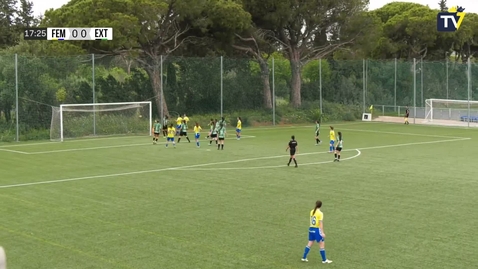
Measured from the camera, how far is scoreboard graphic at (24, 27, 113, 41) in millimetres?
49188

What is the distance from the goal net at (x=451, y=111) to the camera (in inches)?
2167

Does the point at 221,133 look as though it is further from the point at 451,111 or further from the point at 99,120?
the point at 451,111

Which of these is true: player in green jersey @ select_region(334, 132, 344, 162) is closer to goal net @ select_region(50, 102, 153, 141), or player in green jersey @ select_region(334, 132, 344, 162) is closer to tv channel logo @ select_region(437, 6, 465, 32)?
goal net @ select_region(50, 102, 153, 141)

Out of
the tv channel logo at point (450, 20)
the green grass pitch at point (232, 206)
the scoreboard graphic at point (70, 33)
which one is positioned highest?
the tv channel logo at point (450, 20)

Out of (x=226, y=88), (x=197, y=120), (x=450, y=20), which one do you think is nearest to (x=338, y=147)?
(x=197, y=120)

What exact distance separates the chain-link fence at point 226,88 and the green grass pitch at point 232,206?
27.3 feet

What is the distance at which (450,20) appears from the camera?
73562 mm

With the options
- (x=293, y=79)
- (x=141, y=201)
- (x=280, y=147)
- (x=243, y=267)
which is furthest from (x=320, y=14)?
(x=243, y=267)

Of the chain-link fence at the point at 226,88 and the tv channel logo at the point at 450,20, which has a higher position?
the tv channel logo at the point at 450,20

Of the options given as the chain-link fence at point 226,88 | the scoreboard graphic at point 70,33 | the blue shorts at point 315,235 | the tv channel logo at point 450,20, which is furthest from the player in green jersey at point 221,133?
the tv channel logo at point 450,20

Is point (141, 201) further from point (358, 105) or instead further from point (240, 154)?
point (358, 105)

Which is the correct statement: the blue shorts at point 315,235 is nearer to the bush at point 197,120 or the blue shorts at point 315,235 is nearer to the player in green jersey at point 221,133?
the player in green jersey at point 221,133

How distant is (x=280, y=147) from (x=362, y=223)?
20.0 metres

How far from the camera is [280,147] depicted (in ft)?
128
